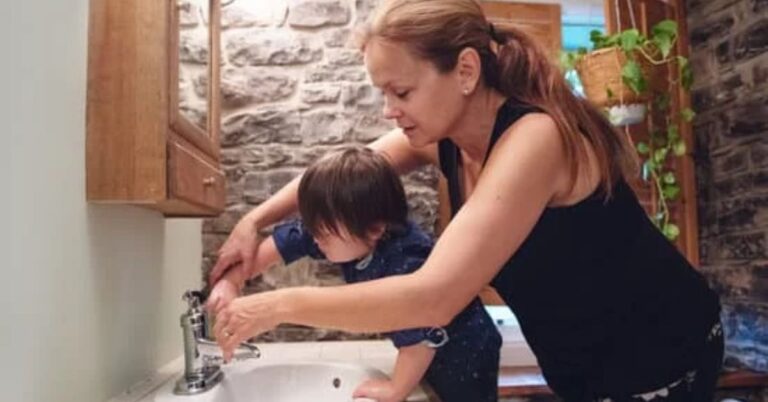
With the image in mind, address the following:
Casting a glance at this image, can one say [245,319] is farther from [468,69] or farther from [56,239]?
[468,69]

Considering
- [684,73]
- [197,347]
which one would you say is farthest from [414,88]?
[684,73]

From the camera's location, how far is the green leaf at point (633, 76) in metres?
1.95

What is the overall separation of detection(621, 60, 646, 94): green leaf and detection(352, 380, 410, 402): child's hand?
1.32 m

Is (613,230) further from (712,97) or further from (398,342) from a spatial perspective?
(712,97)

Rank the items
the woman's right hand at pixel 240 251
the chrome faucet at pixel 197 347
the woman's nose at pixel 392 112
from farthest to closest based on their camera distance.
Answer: the woman's right hand at pixel 240 251, the chrome faucet at pixel 197 347, the woman's nose at pixel 392 112

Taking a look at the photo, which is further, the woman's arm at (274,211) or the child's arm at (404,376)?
the woman's arm at (274,211)

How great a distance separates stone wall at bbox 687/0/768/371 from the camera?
199cm

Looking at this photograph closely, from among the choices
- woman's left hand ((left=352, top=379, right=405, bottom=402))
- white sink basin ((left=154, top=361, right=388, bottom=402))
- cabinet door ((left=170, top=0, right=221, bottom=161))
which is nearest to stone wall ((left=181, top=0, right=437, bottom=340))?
cabinet door ((left=170, top=0, right=221, bottom=161))

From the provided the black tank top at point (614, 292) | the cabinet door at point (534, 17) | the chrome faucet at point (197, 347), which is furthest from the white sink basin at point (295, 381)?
the cabinet door at point (534, 17)

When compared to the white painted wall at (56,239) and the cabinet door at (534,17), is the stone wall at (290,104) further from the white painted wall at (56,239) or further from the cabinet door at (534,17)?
the white painted wall at (56,239)

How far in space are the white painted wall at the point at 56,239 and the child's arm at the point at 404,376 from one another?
42 centimetres

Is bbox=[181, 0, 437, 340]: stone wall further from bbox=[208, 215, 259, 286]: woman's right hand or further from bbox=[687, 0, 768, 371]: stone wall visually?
bbox=[687, 0, 768, 371]: stone wall

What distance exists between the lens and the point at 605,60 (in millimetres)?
1977

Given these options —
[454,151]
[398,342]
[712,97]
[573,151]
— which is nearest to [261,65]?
[454,151]
